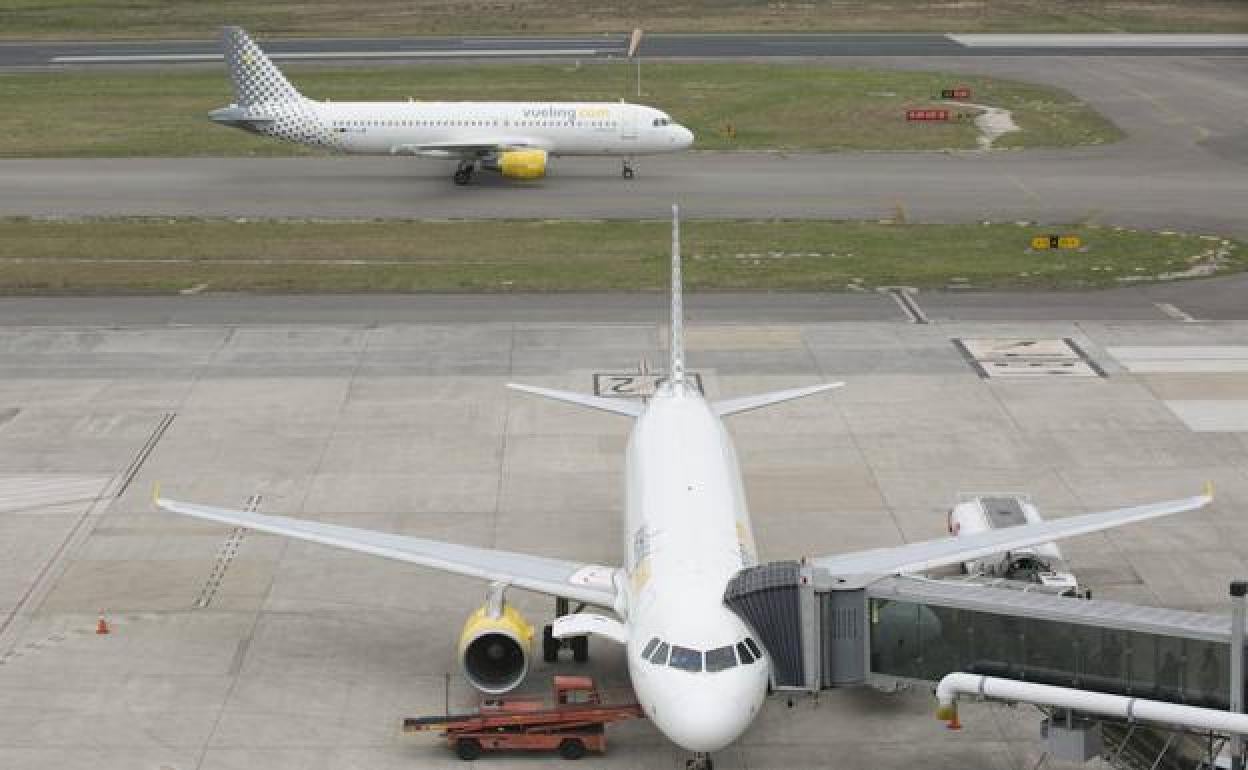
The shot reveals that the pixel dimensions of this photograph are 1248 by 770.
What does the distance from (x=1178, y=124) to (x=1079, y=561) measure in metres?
66.6

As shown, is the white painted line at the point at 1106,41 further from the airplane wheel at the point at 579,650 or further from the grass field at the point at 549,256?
the airplane wheel at the point at 579,650

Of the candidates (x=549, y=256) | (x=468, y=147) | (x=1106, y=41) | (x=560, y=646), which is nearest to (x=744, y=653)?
(x=560, y=646)

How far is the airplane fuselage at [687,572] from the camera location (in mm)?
29016

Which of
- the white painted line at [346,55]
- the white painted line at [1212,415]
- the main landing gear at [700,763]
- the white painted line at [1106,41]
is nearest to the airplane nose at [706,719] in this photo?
the main landing gear at [700,763]

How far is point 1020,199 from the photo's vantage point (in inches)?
3314

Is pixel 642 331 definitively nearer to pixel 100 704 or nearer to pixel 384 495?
pixel 384 495

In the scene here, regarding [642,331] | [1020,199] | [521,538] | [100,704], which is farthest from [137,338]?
[1020,199]

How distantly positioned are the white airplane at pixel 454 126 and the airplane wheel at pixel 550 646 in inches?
2134

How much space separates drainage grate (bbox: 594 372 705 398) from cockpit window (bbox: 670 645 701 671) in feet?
81.6

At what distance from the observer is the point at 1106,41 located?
13450 cm

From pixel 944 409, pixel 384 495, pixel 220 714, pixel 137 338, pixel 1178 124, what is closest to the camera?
pixel 220 714

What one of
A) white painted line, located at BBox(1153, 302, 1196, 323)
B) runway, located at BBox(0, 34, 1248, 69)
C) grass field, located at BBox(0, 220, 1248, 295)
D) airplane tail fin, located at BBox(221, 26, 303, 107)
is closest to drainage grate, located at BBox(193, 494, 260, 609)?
grass field, located at BBox(0, 220, 1248, 295)

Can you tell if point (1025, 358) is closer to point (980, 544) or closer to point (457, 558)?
point (980, 544)

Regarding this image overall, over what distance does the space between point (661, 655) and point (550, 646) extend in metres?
6.57
